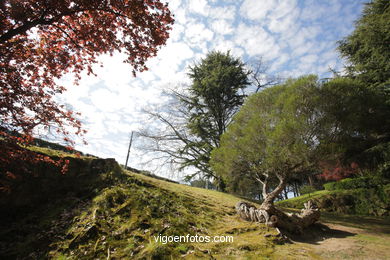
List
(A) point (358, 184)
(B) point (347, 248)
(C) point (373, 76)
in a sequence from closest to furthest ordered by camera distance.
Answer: (B) point (347, 248)
(C) point (373, 76)
(A) point (358, 184)

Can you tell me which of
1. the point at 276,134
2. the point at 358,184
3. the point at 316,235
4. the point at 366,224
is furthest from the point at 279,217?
the point at 358,184

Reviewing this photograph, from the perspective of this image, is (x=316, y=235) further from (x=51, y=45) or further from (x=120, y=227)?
(x=51, y=45)

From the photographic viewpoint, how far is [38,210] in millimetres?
4578

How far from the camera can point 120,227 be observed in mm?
3764

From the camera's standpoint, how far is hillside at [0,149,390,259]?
321 centimetres

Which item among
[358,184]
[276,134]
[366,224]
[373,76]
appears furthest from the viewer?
[358,184]

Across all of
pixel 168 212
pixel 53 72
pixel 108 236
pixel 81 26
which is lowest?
pixel 108 236

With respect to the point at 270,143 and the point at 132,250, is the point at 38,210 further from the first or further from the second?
the point at 270,143

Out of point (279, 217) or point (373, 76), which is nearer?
point (279, 217)

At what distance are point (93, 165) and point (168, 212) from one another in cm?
325

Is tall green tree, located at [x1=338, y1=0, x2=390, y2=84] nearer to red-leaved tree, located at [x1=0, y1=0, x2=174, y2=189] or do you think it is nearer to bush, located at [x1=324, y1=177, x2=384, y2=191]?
bush, located at [x1=324, y1=177, x2=384, y2=191]

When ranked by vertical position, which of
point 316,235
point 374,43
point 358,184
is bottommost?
point 316,235

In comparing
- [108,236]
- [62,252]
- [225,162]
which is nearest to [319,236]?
[225,162]

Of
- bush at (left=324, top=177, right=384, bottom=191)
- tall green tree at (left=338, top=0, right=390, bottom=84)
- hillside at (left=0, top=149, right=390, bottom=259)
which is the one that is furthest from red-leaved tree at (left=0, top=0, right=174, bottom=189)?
bush at (left=324, top=177, right=384, bottom=191)
